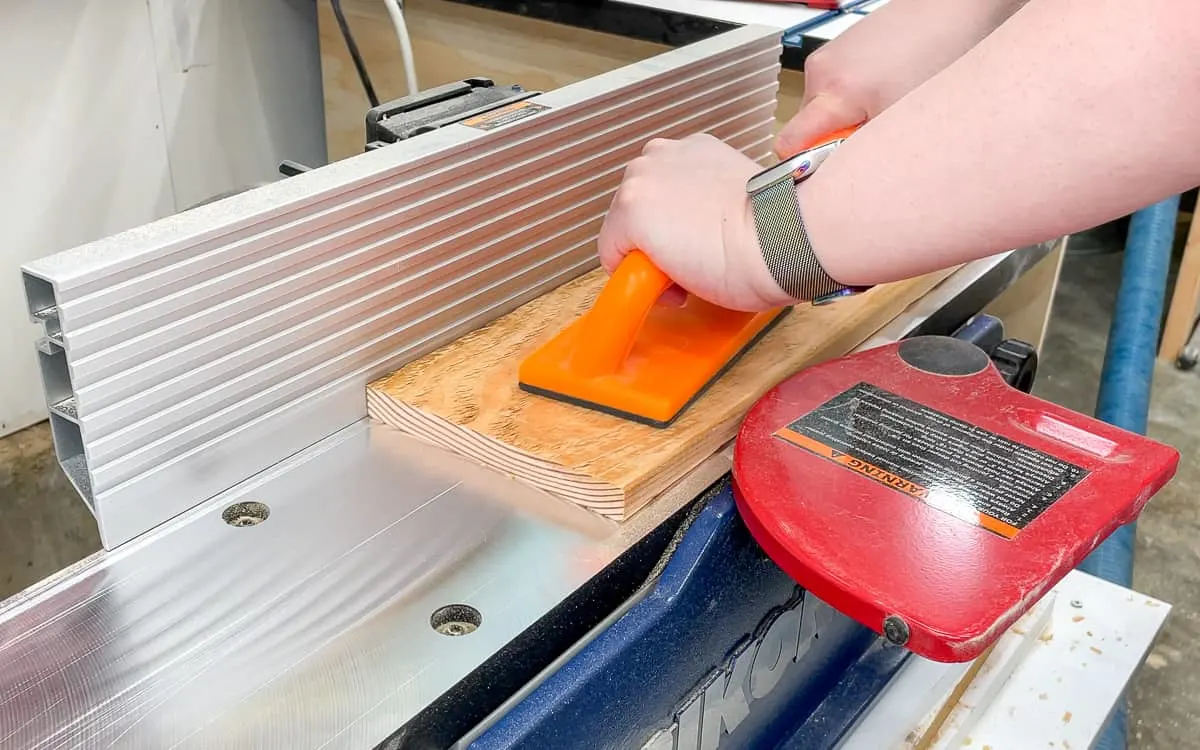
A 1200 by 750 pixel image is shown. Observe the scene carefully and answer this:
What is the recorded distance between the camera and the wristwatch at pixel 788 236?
2.47ft

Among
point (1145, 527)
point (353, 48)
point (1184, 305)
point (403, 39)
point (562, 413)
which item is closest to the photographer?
point (562, 413)

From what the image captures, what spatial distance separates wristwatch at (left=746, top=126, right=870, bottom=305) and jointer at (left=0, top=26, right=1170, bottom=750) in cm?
15

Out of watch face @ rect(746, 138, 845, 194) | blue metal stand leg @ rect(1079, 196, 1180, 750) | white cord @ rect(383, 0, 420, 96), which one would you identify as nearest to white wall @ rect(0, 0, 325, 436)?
white cord @ rect(383, 0, 420, 96)

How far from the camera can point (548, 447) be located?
812 mm

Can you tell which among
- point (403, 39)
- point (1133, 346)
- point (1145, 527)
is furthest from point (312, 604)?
point (1145, 527)

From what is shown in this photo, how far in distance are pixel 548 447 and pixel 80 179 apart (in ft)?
4.02

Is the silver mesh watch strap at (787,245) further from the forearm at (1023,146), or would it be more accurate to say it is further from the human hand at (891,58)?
the human hand at (891,58)

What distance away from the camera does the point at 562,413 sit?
86cm

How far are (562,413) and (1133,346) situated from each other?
1.44 m

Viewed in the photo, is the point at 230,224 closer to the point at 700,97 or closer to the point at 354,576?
the point at 354,576

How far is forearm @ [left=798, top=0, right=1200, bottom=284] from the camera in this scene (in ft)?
1.95

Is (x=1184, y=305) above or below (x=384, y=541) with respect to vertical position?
below

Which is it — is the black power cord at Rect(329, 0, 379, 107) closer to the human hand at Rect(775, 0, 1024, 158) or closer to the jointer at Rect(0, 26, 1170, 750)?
the jointer at Rect(0, 26, 1170, 750)

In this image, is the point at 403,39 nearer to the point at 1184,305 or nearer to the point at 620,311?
the point at 620,311
